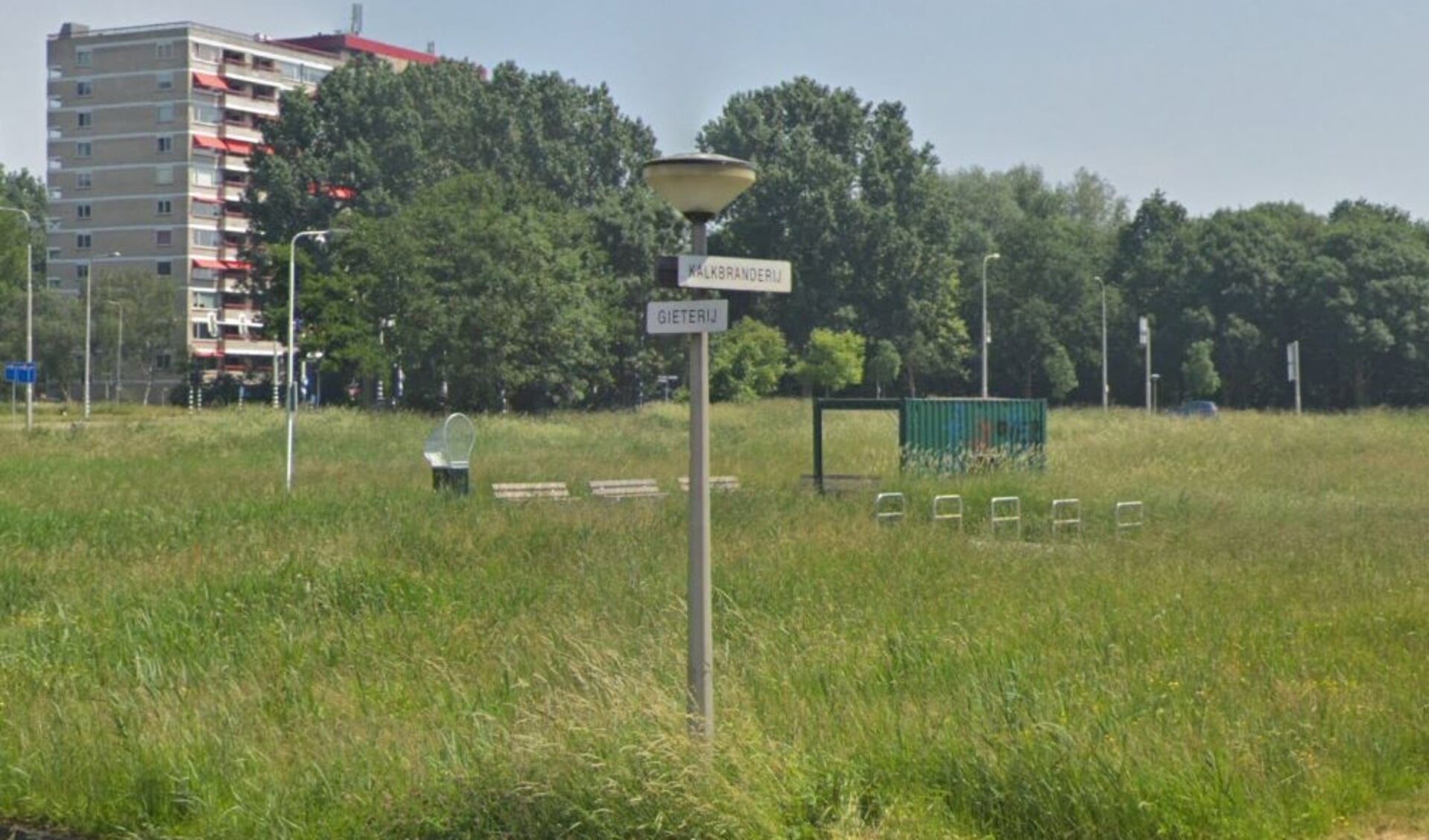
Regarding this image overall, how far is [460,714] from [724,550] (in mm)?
8075

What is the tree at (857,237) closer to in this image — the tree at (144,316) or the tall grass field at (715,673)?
the tree at (144,316)

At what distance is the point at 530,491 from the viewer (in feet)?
86.1

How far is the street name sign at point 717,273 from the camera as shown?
7.39 meters

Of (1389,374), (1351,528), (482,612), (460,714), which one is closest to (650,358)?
(1389,374)

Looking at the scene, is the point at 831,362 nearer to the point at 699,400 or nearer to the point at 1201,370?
the point at 1201,370

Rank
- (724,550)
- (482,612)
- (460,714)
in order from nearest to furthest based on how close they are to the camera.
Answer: (460,714) < (482,612) < (724,550)

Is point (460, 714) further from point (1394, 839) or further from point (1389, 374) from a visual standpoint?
point (1389, 374)

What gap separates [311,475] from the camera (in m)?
33.0

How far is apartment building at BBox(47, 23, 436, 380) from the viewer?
105875 millimetres

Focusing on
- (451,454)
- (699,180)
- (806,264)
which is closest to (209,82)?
(806,264)

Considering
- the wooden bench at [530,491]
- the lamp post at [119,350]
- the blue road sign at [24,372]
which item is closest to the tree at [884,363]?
the blue road sign at [24,372]

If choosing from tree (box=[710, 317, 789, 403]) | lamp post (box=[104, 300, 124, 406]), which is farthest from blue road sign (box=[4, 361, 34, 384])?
lamp post (box=[104, 300, 124, 406])

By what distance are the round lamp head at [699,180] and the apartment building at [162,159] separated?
10044 centimetres

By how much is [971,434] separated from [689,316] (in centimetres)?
2506
